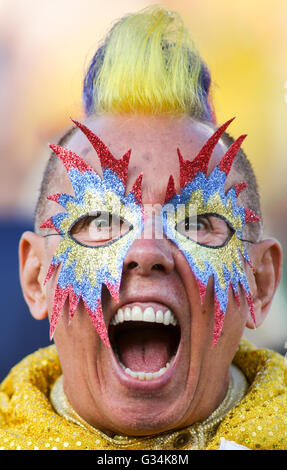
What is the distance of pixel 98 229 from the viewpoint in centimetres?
189

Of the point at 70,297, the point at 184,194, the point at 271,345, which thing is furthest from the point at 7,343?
the point at 184,194

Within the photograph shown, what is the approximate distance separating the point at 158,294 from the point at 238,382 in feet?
2.05

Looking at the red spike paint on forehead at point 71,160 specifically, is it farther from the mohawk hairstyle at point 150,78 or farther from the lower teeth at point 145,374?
the lower teeth at point 145,374

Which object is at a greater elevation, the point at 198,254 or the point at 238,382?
the point at 198,254

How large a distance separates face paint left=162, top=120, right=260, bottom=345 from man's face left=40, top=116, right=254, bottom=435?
0.10 feet

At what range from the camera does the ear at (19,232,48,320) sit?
213cm

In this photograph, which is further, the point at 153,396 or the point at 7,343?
the point at 7,343

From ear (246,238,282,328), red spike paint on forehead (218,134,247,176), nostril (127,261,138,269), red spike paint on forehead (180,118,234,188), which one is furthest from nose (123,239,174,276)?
ear (246,238,282,328)

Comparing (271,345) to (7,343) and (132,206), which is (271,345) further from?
(132,206)

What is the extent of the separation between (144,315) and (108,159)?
0.48 m

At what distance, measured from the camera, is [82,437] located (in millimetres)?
1881

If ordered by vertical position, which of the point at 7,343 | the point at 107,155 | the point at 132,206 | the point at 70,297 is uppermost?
the point at 107,155
